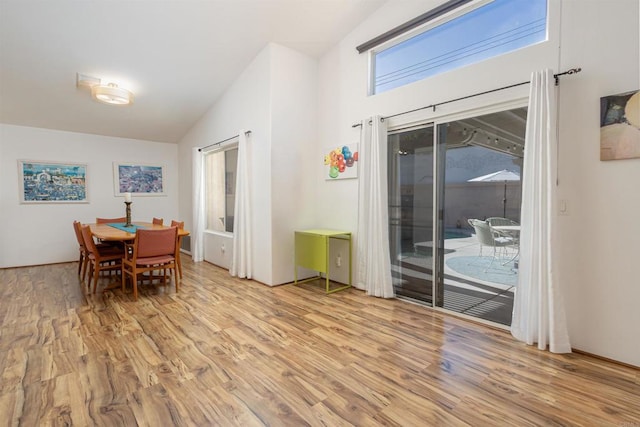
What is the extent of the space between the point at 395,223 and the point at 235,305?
2.13 m

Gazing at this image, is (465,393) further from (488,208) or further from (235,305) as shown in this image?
(235,305)

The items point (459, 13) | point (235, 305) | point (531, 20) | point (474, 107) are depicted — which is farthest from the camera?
point (235, 305)

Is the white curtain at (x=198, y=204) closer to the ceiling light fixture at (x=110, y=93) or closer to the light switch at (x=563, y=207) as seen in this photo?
the ceiling light fixture at (x=110, y=93)

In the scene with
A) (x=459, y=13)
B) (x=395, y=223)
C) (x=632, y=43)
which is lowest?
(x=395, y=223)

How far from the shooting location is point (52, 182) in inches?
215

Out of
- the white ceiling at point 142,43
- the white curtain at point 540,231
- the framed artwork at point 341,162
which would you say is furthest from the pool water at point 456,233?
the white ceiling at point 142,43

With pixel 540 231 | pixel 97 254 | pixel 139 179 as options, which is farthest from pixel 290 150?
pixel 139 179

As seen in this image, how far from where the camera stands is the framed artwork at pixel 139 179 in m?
6.11

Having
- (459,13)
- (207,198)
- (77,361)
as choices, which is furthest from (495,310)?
(207,198)

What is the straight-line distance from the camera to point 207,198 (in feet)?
19.1

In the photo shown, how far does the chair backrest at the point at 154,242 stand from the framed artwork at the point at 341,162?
2.19 m

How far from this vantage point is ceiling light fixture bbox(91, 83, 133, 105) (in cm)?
393

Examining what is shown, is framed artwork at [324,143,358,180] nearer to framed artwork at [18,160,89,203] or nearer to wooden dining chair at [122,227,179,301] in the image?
wooden dining chair at [122,227,179,301]

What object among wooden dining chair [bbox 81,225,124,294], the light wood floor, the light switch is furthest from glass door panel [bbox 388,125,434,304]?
wooden dining chair [bbox 81,225,124,294]
